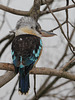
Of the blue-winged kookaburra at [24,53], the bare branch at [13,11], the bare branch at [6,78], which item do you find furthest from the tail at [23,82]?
the bare branch at [13,11]

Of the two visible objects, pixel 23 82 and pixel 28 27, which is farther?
pixel 28 27

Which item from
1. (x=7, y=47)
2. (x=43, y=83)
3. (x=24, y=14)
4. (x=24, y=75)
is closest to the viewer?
(x=24, y=75)

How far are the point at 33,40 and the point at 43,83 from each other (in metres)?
1.96

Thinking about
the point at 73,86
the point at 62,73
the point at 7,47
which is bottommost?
the point at 73,86

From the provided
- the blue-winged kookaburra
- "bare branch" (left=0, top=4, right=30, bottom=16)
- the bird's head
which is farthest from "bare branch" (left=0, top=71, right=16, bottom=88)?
"bare branch" (left=0, top=4, right=30, bottom=16)

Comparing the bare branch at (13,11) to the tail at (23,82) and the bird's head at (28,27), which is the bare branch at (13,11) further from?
the tail at (23,82)

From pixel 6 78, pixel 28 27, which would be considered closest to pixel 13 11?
pixel 28 27

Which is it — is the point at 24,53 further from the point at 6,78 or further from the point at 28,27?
the point at 28,27

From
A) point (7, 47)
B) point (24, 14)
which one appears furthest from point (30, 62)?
point (7, 47)

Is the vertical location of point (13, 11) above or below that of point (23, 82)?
above

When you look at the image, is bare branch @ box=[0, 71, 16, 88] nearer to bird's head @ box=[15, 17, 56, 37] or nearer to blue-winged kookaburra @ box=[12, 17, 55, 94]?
blue-winged kookaburra @ box=[12, 17, 55, 94]

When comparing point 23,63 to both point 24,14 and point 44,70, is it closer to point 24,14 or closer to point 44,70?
point 44,70

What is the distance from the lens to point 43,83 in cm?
454

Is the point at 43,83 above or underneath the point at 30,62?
underneath
